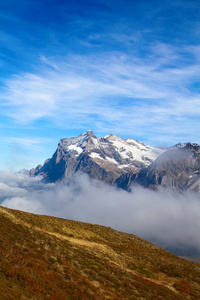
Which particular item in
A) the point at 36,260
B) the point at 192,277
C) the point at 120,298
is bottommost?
the point at 192,277

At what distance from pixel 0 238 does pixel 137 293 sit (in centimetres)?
1840

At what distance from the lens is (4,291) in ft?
53.7

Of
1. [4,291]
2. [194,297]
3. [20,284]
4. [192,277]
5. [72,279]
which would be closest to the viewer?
[4,291]

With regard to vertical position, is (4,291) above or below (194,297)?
above

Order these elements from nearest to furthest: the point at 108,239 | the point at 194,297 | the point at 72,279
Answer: the point at 72,279, the point at 194,297, the point at 108,239

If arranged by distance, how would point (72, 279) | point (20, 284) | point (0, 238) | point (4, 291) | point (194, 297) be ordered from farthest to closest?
point (194, 297) < point (0, 238) < point (72, 279) < point (20, 284) < point (4, 291)

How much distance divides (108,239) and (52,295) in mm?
45052

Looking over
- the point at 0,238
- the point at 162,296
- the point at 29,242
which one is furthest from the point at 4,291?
the point at 162,296

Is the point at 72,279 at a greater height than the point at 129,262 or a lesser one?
greater

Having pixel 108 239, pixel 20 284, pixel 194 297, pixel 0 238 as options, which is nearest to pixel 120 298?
pixel 20 284

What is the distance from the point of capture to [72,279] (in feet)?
77.0

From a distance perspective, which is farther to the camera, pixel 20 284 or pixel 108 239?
pixel 108 239

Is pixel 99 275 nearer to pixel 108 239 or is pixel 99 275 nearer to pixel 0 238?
pixel 0 238

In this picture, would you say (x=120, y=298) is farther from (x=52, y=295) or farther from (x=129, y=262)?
(x=129, y=262)
